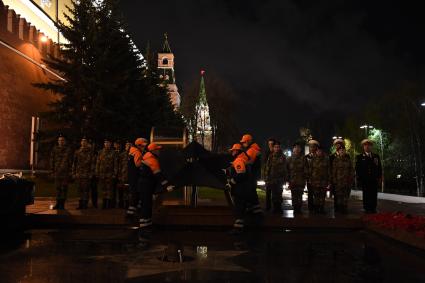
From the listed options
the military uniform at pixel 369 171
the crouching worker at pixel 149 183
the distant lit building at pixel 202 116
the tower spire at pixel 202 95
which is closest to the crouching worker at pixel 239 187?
the crouching worker at pixel 149 183

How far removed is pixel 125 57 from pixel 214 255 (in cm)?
2282

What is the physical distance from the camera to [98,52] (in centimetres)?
2716

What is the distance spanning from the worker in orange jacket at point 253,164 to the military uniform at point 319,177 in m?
1.69

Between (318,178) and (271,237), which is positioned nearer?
(271,237)

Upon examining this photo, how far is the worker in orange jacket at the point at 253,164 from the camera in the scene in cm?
1062

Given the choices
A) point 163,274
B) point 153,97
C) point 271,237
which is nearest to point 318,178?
point 271,237

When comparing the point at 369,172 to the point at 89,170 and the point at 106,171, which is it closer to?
the point at 106,171

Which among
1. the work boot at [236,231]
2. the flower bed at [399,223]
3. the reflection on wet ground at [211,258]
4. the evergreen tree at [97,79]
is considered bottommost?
the reflection on wet ground at [211,258]

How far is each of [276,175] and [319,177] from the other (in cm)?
110

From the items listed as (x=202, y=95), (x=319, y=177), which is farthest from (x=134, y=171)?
(x=202, y=95)

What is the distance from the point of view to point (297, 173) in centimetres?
1255

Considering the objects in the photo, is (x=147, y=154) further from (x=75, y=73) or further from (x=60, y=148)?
(x=75, y=73)

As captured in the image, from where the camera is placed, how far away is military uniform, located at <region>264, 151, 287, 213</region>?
12.4 m

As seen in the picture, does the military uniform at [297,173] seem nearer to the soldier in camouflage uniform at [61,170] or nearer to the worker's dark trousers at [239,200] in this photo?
the worker's dark trousers at [239,200]
